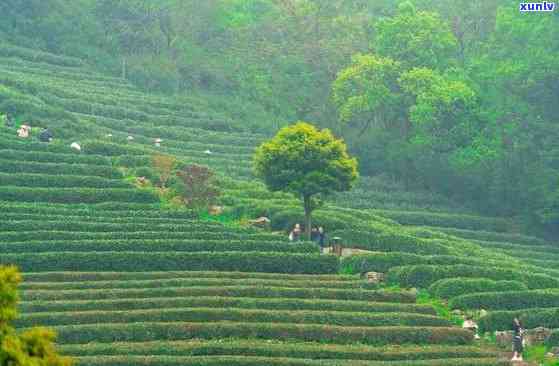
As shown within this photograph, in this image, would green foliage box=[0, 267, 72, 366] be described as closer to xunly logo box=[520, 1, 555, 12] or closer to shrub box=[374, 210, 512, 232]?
shrub box=[374, 210, 512, 232]

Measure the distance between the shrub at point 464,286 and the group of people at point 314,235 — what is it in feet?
18.1

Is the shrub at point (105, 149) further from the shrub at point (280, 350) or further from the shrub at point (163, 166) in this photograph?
the shrub at point (280, 350)

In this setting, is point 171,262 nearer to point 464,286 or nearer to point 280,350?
point 280,350

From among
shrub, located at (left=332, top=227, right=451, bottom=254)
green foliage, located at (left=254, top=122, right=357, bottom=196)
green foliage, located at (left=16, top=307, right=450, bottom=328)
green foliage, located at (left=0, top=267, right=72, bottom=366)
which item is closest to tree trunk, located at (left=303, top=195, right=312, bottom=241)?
green foliage, located at (left=254, top=122, right=357, bottom=196)

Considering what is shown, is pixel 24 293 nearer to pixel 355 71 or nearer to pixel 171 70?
pixel 355 71

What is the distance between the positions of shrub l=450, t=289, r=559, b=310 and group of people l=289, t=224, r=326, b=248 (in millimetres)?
6917

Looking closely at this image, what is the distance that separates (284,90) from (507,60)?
13490 millimetres

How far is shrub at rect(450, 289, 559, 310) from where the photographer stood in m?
45.2

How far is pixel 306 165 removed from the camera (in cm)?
5084

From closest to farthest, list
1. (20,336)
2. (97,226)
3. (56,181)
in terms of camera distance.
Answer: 1. (20,336)
2. (97,226)
3. (56,181)

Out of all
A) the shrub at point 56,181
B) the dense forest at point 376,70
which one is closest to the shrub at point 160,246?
the shrub at point 56,181

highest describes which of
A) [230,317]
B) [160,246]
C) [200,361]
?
[160,246]

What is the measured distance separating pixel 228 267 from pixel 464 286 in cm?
783

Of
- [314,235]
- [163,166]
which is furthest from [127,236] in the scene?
[163,166]
